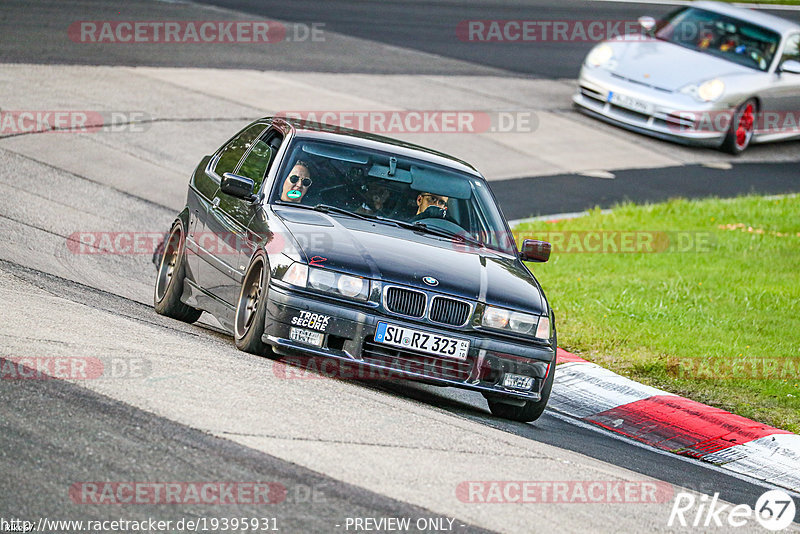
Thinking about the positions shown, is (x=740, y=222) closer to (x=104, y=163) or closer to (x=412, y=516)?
(x=104, y=163)

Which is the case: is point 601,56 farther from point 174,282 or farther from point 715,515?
point 715,515

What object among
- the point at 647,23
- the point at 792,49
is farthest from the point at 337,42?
the point at 792,49

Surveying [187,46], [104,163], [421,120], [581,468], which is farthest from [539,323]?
[187,46]

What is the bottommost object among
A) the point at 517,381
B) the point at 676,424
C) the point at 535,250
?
the point at 676,424

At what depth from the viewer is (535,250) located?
870 centimetres

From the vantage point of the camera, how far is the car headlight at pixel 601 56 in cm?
2072

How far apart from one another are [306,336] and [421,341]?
0.67 metres

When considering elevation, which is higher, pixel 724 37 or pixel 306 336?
pixel 724 37

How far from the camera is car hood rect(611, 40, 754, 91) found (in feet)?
65.7

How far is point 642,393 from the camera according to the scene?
30.3ft

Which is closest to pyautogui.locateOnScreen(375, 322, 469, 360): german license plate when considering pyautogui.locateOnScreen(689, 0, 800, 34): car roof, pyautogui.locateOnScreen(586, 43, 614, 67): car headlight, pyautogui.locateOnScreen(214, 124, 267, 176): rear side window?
pyautogui.locateOnScreen(214, 124, 267, 176): rear side window

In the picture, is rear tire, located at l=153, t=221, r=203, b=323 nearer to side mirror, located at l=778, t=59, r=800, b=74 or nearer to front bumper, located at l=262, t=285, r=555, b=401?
front bumper, located at l=262, t=285, r=555, b=401

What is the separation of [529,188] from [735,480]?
9.35 meters

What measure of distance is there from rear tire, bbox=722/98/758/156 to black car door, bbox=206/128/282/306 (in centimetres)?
1307
